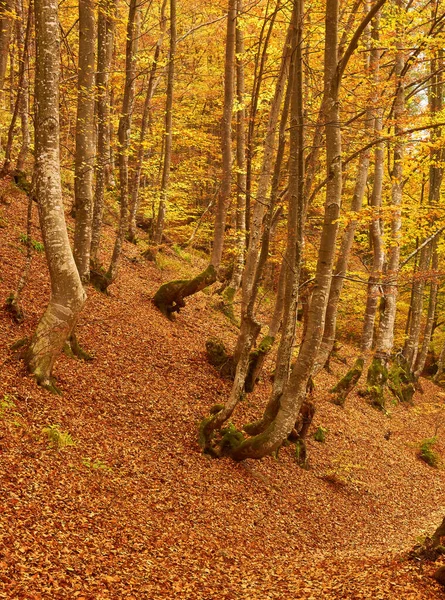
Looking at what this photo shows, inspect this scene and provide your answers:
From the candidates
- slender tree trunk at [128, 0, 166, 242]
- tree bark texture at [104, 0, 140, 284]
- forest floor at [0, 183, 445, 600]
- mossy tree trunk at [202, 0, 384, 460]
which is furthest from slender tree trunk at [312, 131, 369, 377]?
slender tree trunk at [128, 0, 166, 242]

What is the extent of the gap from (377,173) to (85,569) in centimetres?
1402

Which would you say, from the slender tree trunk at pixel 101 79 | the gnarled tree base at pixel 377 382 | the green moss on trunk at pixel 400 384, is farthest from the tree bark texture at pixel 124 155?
the green moss on trunk at pixel 400 384

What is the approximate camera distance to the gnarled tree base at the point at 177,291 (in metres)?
13.4

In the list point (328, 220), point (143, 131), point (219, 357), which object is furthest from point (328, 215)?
point (143, 131)

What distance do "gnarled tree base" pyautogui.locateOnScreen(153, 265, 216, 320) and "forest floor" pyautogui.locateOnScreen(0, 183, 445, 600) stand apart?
1.20ft

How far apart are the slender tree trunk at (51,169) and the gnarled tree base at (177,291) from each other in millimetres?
5680

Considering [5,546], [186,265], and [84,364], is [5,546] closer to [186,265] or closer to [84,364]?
[84,364]

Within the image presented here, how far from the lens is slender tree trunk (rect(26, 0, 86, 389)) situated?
741 cm

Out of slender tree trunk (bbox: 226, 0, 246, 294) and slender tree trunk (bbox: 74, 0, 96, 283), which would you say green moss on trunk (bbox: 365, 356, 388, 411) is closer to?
slender tree trunk (bbox: 226, 0, 246, 294)

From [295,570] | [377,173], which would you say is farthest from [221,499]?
[377,173]

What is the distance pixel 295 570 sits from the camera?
7.02 m

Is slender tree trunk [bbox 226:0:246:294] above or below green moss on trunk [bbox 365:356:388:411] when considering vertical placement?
above

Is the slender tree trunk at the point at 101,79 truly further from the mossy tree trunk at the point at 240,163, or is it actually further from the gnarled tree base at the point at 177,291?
the mossy tree trunk at the point at 240,163

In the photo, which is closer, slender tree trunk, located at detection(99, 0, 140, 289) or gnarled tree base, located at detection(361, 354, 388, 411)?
slender tree trunk, located at detection(99, 0, 140, 289)
